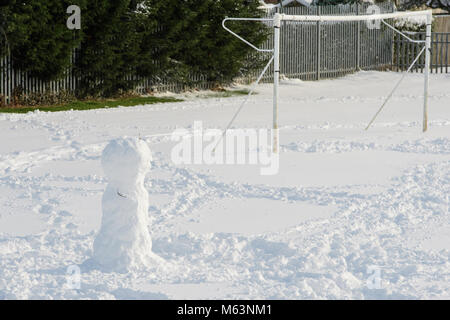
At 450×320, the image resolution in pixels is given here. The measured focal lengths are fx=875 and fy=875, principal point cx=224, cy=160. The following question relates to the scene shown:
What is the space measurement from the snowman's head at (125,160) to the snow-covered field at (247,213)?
0.75m

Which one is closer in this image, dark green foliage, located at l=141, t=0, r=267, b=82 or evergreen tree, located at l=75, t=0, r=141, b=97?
evergreen tree, located at l=75, t=0, r=141, b=97

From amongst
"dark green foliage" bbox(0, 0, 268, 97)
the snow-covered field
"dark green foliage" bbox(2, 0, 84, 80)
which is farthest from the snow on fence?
the snow-covered field

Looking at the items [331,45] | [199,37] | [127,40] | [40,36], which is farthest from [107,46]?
[331,45]

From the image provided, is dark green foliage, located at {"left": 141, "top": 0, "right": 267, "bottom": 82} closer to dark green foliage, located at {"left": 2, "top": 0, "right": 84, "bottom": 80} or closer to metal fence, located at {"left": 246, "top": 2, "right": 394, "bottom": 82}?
metal fence, located at {"left": 246, "top": 2, "right": 394, "bottom": 82}

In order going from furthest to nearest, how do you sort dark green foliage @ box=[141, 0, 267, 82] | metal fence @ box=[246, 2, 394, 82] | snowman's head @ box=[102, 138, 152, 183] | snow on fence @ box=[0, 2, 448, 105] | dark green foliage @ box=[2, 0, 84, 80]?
metal fence @ box=[246, 2, 394, 82], snow on fence @ box=[0, 2, 448, 105], dark green foliage @ box=[141, 0, 267, 82], dark green foliage @ box=[2, 0, 84, 80], snowman's head @ box=[102, 138, 152, 183]

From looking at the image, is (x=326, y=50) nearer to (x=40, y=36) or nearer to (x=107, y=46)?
(x=107, y=46)

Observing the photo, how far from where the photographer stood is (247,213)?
8.80 meters

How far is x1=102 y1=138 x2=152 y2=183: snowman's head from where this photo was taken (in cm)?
673

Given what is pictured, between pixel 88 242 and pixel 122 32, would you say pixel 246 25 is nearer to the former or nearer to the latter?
pixel 122 32

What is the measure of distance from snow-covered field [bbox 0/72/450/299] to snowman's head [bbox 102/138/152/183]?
2.45 feet

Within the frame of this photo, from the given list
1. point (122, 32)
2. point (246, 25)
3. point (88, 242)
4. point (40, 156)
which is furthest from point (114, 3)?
Result: point (88, 242)

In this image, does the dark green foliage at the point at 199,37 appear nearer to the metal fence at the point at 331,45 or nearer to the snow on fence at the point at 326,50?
the snow on fence at the point at 326,50

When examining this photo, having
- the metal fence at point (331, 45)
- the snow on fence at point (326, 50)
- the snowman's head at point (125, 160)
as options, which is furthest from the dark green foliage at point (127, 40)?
the snowman's head at point (125, 160)
